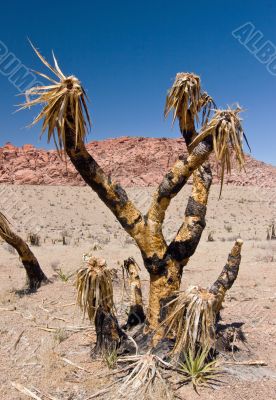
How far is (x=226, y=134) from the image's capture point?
4137mm

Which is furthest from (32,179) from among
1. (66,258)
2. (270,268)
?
(270,268)

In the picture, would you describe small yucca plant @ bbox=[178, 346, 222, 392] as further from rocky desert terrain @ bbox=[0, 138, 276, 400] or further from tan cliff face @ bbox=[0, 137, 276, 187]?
tan cliff face @ bbox=[0, 137, 276, 187]

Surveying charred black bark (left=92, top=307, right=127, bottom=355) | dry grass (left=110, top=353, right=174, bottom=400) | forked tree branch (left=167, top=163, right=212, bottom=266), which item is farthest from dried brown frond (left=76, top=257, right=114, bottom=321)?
forked tree branch (left=167, top=163, right=212, bottom=266)

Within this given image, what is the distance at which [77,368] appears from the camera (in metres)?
4.74

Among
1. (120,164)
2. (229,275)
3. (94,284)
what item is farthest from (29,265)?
(120,164)

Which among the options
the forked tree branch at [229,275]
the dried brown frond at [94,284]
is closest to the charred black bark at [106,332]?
the dried brown frond at [94,284]

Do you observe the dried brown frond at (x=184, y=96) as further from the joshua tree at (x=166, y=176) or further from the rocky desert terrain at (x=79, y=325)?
the rocky desert terrain at (x=79, y=325)

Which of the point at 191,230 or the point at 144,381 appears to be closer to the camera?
the point at 144,381

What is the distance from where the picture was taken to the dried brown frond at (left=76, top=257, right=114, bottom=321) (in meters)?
4.56

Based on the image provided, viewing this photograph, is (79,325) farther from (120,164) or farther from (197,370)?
(120,164)

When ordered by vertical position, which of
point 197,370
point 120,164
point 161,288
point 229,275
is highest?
point 120,164

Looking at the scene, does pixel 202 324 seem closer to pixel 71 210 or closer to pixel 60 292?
pixel 60 292

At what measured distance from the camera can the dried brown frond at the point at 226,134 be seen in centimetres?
414

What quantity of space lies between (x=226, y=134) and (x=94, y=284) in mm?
2103
